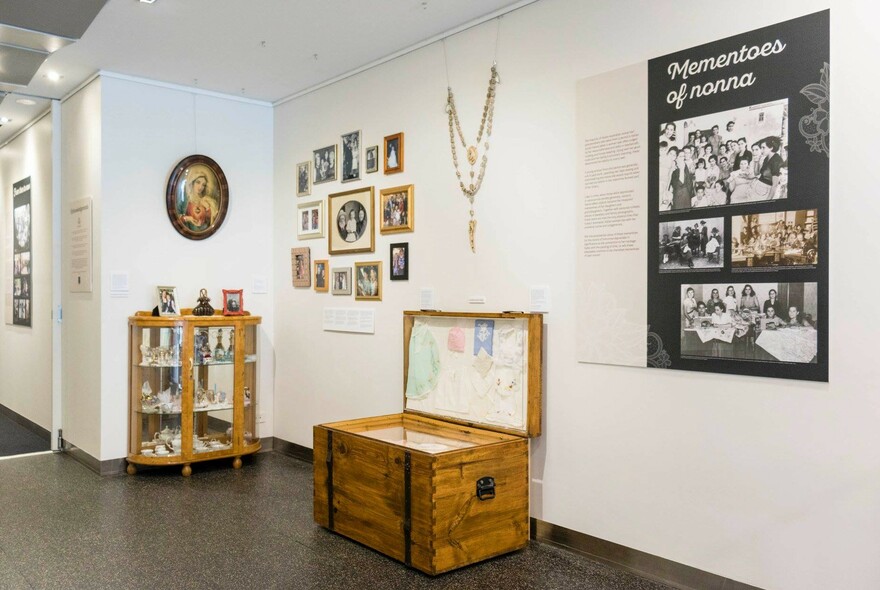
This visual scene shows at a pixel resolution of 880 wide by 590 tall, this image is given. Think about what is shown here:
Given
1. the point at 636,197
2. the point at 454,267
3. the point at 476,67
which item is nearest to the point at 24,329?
the point at 454,267

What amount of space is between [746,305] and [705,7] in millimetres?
1375

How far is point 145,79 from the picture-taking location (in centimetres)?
566

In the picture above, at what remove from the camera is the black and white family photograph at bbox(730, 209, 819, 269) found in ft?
9.54

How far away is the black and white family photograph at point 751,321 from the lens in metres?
2.92

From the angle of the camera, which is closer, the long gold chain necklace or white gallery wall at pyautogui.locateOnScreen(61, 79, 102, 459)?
the long gold chain necklace

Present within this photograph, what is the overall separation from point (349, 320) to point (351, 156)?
1.24 meters

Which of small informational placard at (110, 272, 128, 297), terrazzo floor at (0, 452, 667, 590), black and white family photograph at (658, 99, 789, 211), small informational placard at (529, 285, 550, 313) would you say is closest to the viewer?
black and white family photograph at (658, 99, 789, 211)

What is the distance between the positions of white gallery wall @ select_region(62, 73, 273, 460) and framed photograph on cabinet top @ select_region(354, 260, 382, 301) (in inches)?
51.8

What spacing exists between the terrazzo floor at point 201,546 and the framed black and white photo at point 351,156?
2280 mm

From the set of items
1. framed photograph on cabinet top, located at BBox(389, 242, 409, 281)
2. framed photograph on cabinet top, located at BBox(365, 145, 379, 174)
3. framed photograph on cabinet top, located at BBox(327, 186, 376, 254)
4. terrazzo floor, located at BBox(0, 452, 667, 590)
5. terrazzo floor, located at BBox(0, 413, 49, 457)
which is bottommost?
terrazzo floor, located at BBox(0, 413, 49, 457)

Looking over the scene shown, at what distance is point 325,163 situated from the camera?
570cm

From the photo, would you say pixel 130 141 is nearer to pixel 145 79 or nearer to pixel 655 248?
pixel 145 79

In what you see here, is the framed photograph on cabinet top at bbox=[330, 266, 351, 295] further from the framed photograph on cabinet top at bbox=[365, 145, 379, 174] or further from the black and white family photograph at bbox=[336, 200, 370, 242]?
the framed photograph on cabinet top at bbox=[365, 145, 379, 174]

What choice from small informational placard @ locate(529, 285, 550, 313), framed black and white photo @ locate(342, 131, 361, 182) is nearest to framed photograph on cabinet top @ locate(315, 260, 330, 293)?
framed black and white photo @ locate(342, 131, 361, 182)
